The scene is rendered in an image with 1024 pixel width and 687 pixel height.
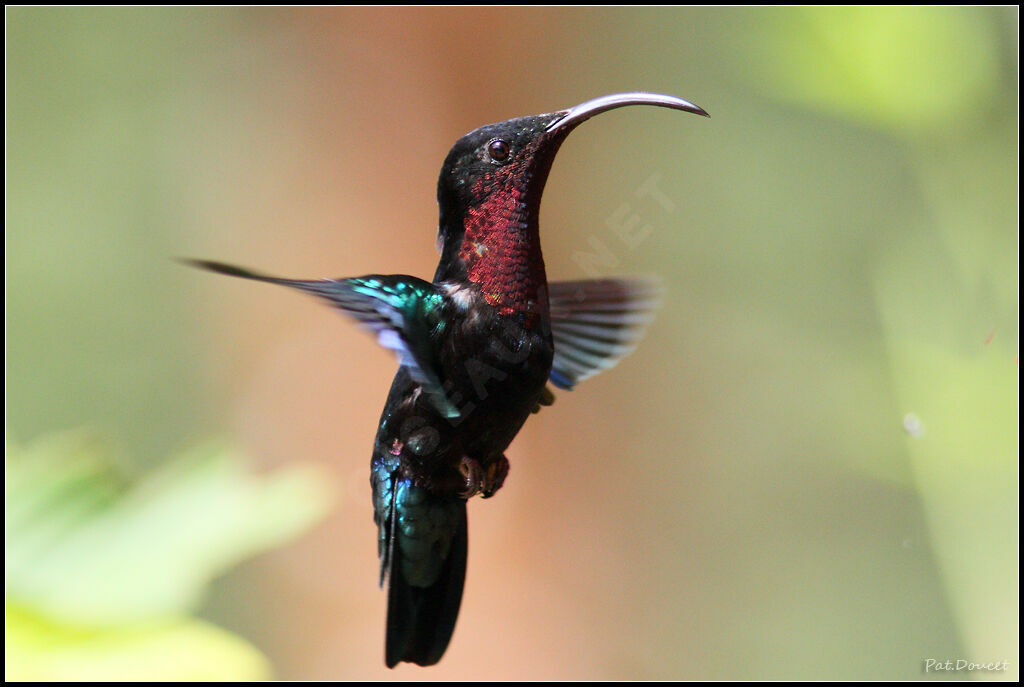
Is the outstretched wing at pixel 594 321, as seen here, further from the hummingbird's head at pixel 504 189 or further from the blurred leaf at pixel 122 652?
the blurred leaf at pixel 122 652

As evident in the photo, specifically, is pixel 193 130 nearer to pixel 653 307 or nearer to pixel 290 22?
pixel 290 22

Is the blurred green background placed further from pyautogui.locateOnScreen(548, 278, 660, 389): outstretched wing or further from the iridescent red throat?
the iridescent red throat

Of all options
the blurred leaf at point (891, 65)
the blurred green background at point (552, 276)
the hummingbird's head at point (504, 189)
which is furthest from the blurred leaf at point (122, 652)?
the blurred leaf at point (891, 65)

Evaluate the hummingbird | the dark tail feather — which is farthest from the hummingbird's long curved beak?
the dark tail feather

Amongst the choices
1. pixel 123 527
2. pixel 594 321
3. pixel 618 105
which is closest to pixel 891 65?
pixel 594 321

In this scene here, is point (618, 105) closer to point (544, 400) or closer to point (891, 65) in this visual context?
point (544, 400)

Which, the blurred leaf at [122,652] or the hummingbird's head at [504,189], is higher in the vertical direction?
the hummingbird's head at [504,189]

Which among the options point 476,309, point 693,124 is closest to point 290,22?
point 693,124
